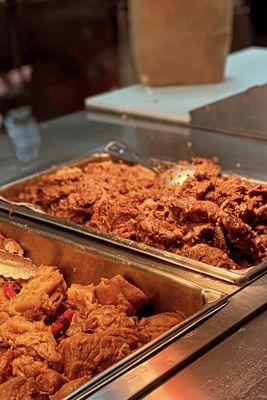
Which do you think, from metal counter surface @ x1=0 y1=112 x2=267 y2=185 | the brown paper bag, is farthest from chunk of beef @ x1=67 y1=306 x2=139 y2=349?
the brown paper bag

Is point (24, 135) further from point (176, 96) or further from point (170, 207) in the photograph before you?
point (170, 207)

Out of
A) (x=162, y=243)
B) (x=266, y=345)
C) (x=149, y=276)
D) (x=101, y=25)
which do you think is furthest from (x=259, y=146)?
(x=101, y=25)

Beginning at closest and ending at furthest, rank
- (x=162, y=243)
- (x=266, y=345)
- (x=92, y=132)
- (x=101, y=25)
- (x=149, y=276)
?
(x=266, y=345), (x=149, y=276), (x=162, y=243), (x=92, y=132), (x=101, y=25)

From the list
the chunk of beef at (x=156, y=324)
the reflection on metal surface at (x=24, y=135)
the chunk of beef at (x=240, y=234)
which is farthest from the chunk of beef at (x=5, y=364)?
the reflection on metal surface at (x=24, y=135)

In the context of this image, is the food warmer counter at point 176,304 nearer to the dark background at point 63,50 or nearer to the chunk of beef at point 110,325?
the chunk of beef at point 110,325

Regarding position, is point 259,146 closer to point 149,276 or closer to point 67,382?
point 149,276

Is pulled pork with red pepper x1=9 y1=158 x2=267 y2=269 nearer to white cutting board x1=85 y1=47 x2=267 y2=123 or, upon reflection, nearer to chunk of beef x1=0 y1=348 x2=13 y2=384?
chunk of beef x1=0 y1=348 x2=13 y2=384
